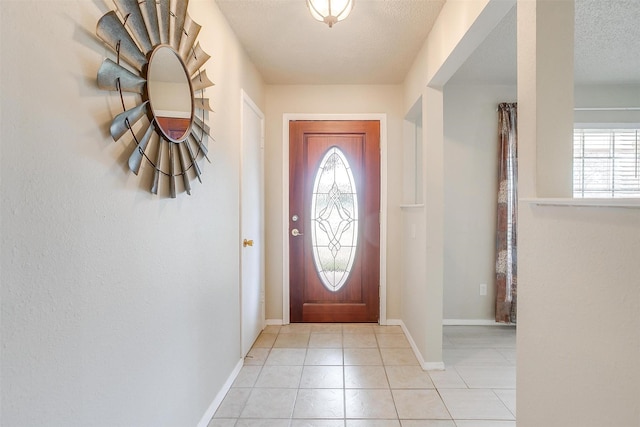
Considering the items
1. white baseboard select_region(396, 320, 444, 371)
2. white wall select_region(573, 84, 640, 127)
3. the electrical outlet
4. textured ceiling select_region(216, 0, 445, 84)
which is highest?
textured ceiling select_region(216, 0, 445, 84)

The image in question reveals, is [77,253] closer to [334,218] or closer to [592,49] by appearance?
[334,218]

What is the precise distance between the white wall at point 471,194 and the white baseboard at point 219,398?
2210mm

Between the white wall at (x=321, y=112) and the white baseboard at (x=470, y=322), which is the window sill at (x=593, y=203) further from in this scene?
the white baseboard at (x=470, y=322)

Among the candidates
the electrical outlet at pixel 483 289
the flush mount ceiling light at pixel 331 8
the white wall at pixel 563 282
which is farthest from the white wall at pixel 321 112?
the white wall at pixel 563 282

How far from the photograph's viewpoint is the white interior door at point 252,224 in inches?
101

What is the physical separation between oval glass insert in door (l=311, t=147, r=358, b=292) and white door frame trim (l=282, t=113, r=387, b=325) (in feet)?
0.92

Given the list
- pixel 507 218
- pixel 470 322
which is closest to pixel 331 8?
pixel 507 218

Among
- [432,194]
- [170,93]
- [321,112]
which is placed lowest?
[432,194]

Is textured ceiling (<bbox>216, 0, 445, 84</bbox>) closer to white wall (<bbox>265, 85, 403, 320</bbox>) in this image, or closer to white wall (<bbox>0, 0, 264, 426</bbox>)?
white wall (<bbox>265, 85, 403, 320</bbox>)

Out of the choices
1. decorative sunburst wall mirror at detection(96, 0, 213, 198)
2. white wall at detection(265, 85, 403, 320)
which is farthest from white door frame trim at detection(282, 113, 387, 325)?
decorative sunburst wall mirror at detection(96, 0, 213, 198)

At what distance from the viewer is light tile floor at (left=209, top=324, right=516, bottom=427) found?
6.05 feet

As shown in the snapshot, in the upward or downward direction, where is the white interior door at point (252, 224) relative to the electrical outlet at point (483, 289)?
upward

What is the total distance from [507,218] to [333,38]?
236cm

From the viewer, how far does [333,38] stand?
240 centimetres
